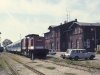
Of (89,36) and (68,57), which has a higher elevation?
(89,36)

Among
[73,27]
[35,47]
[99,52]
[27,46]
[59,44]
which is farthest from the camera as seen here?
[59,44]

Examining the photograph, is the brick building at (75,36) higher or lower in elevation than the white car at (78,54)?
higher

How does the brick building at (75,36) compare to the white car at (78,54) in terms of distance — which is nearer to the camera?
the white car at (78,54)

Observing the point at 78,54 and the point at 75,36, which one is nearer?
the point at 78,54

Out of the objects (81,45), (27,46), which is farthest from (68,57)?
(81,45)

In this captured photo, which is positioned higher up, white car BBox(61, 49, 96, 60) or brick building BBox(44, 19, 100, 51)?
brick building BBox(44, 19, 100, 51)

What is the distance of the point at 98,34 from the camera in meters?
78.8

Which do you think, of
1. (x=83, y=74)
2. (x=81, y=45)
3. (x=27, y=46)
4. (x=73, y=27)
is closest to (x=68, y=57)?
(x=27, y=46)

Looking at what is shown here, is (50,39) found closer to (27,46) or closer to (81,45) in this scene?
(81,45)

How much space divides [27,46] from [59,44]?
134ft

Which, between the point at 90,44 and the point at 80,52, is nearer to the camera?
the point at 80,52

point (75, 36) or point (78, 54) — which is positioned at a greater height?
point (75, 36)

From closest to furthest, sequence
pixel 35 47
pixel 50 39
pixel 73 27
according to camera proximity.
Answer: pixel 35 47 → pixel 73 27 → pixel 50 39

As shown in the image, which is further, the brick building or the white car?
the brick building
